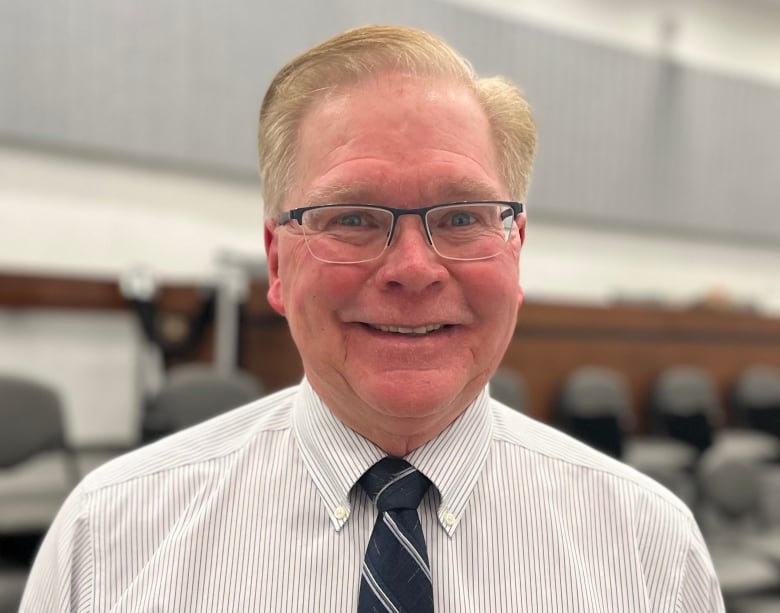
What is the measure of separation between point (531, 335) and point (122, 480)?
3.79 meters

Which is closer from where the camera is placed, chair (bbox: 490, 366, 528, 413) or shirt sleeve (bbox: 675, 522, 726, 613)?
shirt sleeve (bbox: 675, 522, 726, 613)

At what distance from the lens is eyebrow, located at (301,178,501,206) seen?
985 mm

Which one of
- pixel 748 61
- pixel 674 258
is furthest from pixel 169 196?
pixel 748 61

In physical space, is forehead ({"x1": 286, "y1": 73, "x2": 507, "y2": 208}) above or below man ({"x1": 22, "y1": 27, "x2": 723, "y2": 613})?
above

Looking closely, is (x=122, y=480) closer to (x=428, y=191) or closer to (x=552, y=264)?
(x=428, y=191)

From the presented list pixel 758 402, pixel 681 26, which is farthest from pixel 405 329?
pixel 681 26

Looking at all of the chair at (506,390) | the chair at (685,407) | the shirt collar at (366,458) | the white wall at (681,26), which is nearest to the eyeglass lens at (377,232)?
the shirt collar at (366,458)

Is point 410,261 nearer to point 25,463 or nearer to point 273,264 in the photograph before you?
point 273,264

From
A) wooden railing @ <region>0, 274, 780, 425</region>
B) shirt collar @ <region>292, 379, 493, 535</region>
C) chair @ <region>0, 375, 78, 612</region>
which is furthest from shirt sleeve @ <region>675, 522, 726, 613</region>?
wooden railing @ <region>0, 274, 780, 425</region>

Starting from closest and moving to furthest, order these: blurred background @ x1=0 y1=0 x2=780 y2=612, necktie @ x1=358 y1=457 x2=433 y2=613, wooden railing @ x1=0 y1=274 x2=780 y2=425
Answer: necktie @ x1=358 y1=457 x2=433 y2=613, blurred background @ x1=0 y1=0 x2=780 y2=612, wooden railing @ x1=0 y1=274 x2=780 y2=425

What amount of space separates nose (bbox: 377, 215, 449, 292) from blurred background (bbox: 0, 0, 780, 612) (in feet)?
6.23

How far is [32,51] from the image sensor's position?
4062 mm

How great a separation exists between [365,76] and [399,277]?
0.31 m

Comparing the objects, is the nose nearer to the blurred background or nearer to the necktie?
the necktie
